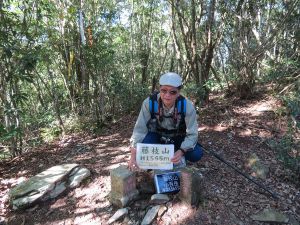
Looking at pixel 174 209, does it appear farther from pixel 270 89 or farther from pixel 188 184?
pixel 270 89

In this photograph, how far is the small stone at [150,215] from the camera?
9.79ft

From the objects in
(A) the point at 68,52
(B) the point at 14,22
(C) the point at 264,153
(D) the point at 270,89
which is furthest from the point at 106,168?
(D) the point at 270,89

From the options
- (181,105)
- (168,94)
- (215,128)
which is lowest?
(215,128)

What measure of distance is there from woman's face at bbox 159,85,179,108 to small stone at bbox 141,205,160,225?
115cm

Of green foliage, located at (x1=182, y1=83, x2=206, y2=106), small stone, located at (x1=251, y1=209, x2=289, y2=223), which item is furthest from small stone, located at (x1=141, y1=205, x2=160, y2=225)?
green foliage, located at (x1=182, y1=83, x2=206, y2=106)

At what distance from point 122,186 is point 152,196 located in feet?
1.19

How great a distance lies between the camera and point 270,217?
3092 millimetres

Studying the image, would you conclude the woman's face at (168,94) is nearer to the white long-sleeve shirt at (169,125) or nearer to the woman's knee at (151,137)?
the white long-sleeve shirt at (169,125)

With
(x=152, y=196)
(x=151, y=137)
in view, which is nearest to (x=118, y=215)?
(x=152, y=196)

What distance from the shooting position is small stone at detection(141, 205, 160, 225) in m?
2.98

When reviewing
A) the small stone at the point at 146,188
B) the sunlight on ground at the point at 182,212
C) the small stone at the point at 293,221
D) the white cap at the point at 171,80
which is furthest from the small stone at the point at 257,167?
the white cap at the point at 171,80

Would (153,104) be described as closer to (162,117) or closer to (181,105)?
(162,117)

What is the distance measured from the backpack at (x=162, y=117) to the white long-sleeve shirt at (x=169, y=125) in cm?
4

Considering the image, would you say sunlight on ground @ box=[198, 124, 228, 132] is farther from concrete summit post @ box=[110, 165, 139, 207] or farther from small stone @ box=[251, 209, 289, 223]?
concrete summit post @ box=[110, 165, 139, 207]
